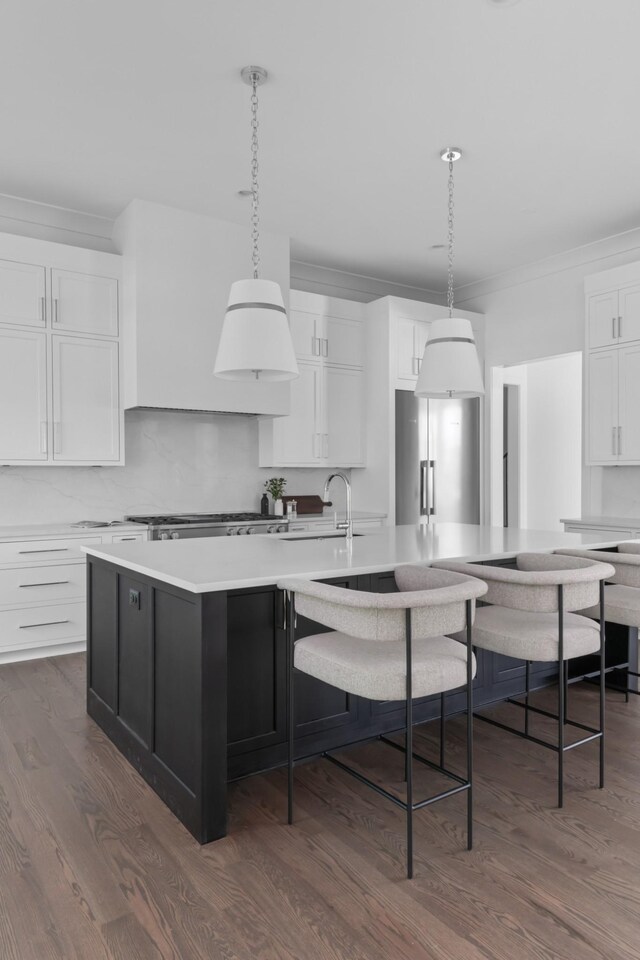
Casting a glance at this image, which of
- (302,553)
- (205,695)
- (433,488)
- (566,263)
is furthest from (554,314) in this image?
(205,695)

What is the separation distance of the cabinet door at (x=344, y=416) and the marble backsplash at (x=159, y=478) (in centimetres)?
42

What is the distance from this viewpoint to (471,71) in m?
3.11

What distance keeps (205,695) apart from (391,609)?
26.9 inches

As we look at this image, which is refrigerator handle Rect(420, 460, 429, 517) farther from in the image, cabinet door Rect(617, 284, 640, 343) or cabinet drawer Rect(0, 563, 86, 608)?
cabinet drawer Rect(0, 563, 86, 608)

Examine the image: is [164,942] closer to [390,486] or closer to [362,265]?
[390,486]

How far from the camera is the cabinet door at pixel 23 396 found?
4266 mm

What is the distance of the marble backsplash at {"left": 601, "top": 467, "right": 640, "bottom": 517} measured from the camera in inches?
204

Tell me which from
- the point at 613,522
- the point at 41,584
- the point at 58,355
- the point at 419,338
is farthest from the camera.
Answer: the point at 419,338

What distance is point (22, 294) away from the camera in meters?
4.30

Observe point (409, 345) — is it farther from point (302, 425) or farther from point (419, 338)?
point (302, 425)

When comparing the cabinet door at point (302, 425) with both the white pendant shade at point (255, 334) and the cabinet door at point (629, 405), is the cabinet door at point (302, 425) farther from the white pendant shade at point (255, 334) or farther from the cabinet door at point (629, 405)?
the white pendant shade at point (255, 334)

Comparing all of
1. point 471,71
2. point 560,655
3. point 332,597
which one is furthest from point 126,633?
point 471,71

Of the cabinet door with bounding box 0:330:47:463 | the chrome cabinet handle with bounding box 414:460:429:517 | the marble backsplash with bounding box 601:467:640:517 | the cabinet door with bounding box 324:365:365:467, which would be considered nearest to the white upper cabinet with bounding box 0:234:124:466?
the cabinet door with bounding box 0:330:47:463

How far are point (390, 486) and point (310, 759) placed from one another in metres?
3.33
